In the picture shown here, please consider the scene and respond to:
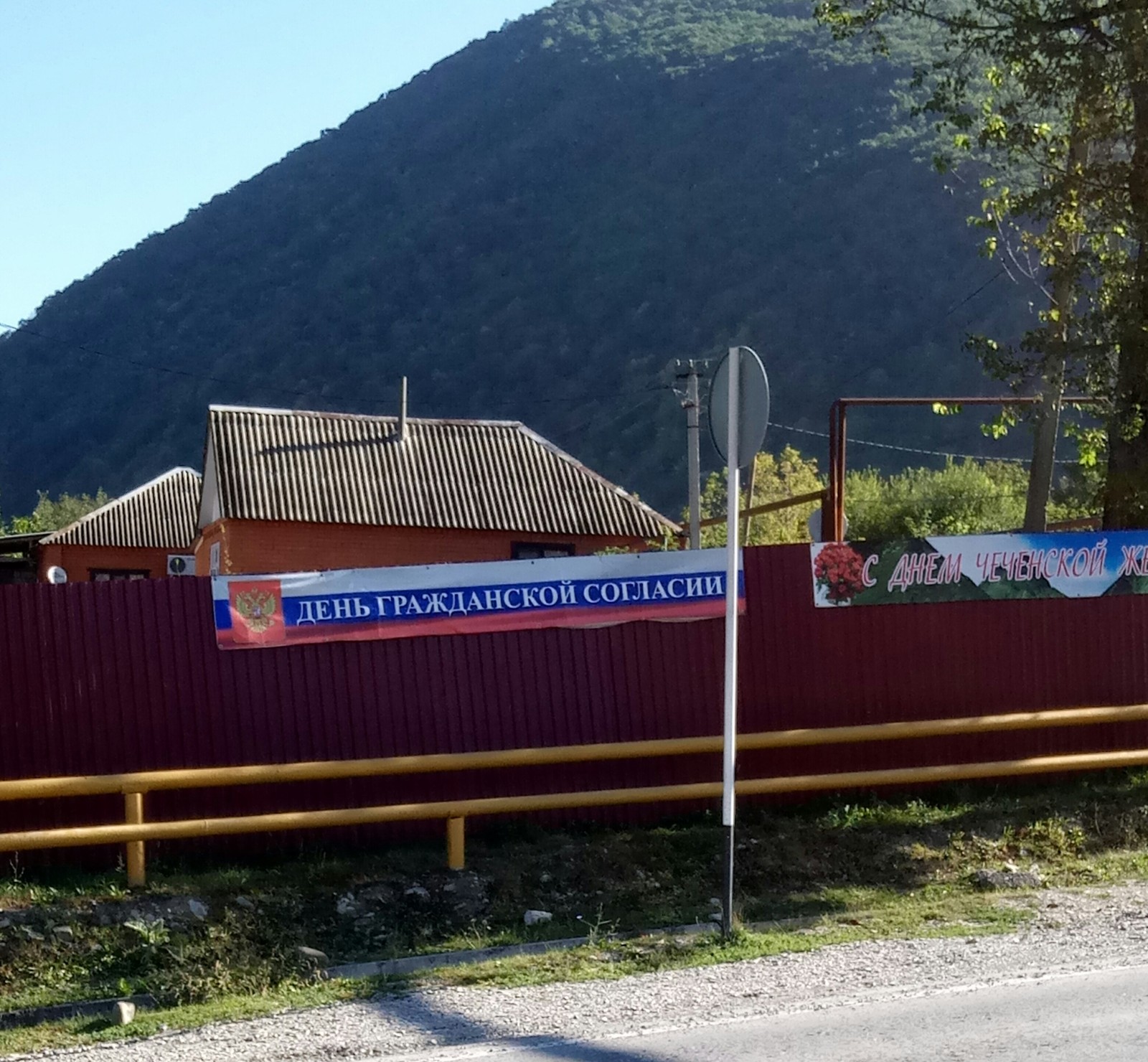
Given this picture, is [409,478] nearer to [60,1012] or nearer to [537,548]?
[537,548]

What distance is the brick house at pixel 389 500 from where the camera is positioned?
3066 centimetres

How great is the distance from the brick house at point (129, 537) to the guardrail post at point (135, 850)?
40233 millimetres

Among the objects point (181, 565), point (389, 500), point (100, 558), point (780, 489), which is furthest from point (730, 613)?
point (100, 558)

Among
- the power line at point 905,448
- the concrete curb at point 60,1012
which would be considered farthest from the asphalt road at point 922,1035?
the power line at point 905,448

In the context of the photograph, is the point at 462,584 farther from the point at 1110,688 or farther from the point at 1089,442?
the point at 1089,442

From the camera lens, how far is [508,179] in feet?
335

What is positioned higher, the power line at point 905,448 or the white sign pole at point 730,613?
the power line at point 905,448

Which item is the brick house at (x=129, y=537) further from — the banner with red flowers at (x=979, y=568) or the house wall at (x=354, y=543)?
the banner with red flowers at (x=979, y=568)

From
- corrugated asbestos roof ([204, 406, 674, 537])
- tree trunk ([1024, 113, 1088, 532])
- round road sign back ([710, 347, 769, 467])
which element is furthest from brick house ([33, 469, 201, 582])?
round road sign back ([710, 347, 769, 467])

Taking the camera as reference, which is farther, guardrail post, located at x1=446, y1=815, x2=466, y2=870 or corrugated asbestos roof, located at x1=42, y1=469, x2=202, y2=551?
corrugated asbestos roof, located at x1=42, y1=469, x2=202, y2=551

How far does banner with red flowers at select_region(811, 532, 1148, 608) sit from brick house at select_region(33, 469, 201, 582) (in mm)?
39896

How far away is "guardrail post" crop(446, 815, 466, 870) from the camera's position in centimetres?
830

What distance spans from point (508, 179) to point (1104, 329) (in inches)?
3694

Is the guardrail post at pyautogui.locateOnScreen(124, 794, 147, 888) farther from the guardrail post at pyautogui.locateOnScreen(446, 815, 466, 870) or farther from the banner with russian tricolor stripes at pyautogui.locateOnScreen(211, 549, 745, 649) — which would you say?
the guardrail post at pyautogui.locateOnScreen(446, 815, 466, 870)
